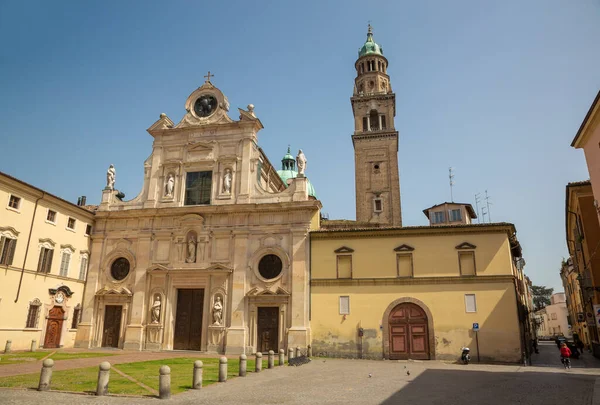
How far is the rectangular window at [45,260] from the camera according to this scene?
26938 mm

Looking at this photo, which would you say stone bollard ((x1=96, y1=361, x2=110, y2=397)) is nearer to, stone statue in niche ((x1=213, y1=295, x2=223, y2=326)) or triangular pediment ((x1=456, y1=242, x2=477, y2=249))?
stone statue in niche ((x1=213, y1=295, x2=223, y2=326))

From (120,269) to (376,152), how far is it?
34.2 m

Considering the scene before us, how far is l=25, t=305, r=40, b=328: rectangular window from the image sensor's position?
25906 mm

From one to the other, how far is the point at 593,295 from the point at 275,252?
20187mm

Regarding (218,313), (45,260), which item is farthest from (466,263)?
(45,260)

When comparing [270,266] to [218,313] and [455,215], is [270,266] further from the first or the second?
[455,215]

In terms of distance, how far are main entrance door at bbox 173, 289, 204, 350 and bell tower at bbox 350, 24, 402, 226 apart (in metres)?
27.5

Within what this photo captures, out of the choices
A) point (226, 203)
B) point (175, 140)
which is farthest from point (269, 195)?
point (175, 140)

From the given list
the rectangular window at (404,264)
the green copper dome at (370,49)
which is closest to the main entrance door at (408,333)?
the rectangular window at (404,264)

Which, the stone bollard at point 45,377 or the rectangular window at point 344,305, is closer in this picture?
the stone bollard at point 45,377

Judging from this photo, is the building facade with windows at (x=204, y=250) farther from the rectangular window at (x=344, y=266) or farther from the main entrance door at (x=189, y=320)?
the rectangular window at (x=344, y=266)

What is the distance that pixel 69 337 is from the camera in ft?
95.9

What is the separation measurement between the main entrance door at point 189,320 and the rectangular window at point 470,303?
17.4 metres

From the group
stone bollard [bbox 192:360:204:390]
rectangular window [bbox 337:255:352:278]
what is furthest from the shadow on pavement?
rectangular window [bbox 337:255:352:278]
